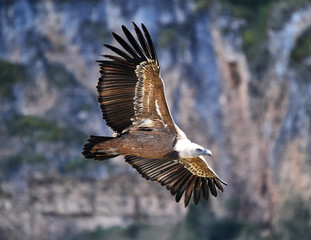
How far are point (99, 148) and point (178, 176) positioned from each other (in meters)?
1.85

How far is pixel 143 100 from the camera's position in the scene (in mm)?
10555

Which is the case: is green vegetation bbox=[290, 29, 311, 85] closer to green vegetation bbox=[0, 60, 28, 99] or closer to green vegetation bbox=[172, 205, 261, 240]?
green vegetation bbox=[172, 205, 261, 240]

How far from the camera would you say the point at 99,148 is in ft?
34.0

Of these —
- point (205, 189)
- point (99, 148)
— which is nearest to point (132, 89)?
point (99, 148)

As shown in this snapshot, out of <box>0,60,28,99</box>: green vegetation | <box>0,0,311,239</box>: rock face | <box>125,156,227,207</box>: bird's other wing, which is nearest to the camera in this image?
<box>125,156,227,207</box>: bird's other wing

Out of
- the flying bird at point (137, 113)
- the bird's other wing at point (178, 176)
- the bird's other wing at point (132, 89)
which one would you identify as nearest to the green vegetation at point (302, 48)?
the bird's other wing at point (178, 176)

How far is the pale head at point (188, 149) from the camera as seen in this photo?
1032 centimetres

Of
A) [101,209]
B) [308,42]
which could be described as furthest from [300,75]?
[101,209]

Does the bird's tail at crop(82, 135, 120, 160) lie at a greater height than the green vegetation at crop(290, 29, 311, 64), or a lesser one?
lesser

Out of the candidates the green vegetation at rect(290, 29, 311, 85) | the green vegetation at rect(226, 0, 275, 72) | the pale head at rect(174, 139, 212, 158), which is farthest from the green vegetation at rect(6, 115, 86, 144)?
the pale head at rect(174, 139, 212, 158)

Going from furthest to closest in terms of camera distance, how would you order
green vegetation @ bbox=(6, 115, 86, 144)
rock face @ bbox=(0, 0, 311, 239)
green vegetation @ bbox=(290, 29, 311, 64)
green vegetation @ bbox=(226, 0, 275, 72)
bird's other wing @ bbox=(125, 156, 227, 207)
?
green vegetation @ bbox=(6, 115, 86, 144) → green vegetation @ bbox=(226, 0, 275, 72) → rock face @ bbox=(0, 0, 311, 239) → green vegetation @ bbox=(290, 29, 311, 64) → bird's other wing @ bbox=(125, 156, 227, 207)

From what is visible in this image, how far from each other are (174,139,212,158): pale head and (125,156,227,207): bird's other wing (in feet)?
3.24

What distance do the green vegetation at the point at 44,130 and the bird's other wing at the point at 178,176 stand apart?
58.1 feet

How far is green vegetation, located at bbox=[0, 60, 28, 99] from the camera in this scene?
29.3m
